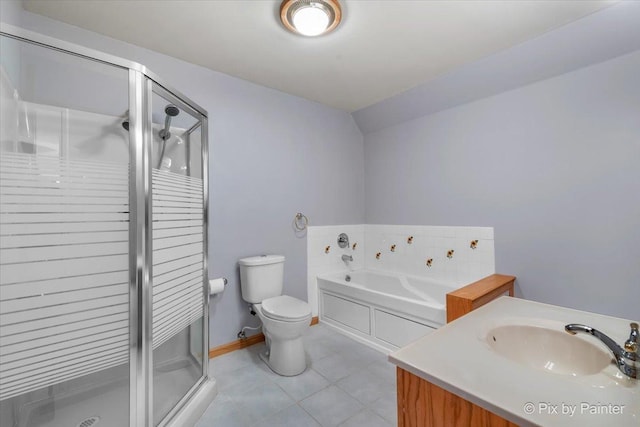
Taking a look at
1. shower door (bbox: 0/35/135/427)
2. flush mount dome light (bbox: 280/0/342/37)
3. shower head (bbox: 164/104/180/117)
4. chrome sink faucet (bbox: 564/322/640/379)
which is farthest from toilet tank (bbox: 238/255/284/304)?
chrome sink faucet (bbox: 564/322/640/379)

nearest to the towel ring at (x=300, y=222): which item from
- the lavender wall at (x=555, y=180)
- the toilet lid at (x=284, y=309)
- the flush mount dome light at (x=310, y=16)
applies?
the toilet lid at (x=284, y=309)

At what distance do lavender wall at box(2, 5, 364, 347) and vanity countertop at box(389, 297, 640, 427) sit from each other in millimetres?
1853

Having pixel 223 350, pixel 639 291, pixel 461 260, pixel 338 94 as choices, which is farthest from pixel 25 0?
pixel 639 291

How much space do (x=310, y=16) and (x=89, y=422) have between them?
2.39m

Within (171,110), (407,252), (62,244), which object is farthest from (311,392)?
(171,110)

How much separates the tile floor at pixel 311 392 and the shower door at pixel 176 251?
27 cm

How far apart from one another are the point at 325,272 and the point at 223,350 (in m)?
1.25

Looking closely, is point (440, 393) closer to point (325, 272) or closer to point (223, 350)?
point (223, 350)

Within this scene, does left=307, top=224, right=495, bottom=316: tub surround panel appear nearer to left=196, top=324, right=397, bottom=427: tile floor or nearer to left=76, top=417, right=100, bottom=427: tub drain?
left=196, top=324, right=397, bottom=427: tile floor

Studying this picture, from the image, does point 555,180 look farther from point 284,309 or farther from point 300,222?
point 284,309

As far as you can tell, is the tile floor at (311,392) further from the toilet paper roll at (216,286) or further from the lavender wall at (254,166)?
the toilet paper roll at (216,286)

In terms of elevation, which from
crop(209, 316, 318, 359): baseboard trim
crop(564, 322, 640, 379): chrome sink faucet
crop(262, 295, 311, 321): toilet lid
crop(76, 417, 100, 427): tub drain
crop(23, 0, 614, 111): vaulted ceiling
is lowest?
crop(209, 316, 318, 359): baseboard trim

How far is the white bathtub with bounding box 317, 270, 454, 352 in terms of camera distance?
2.21m

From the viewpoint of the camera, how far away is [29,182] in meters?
1.02
